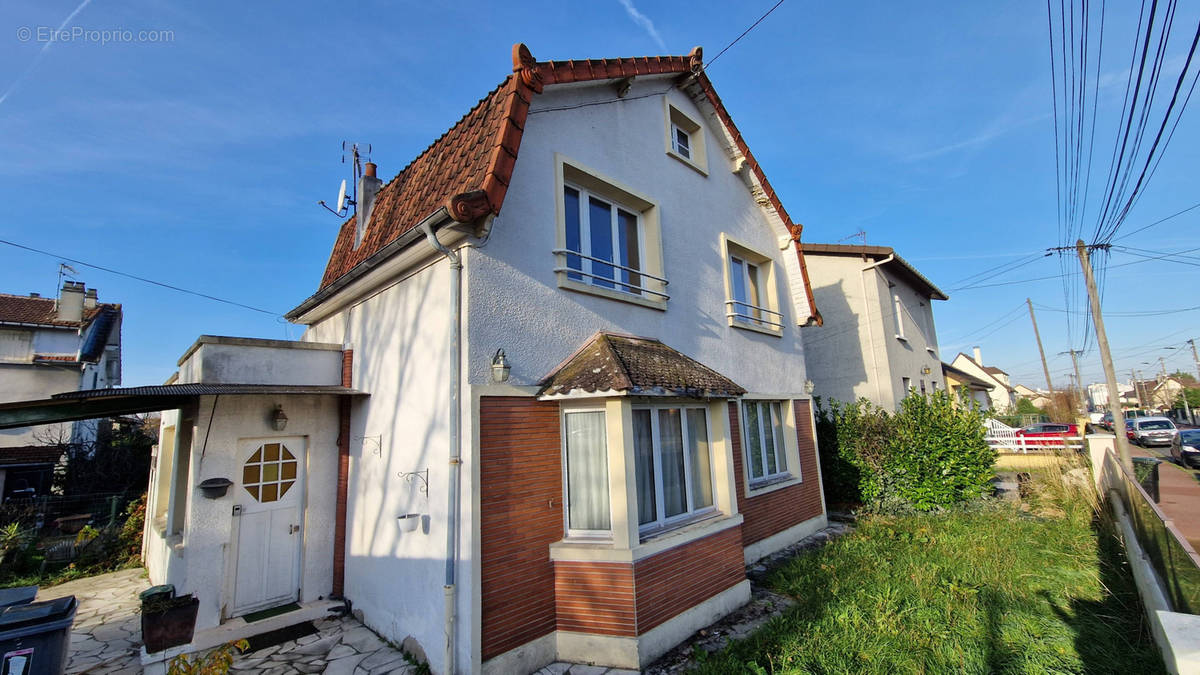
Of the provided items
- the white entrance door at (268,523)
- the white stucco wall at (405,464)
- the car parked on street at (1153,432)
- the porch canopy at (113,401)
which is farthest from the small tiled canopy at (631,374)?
the car parked on street at (1153,432)

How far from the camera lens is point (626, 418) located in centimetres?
545

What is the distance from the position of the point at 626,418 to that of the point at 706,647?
280 cm

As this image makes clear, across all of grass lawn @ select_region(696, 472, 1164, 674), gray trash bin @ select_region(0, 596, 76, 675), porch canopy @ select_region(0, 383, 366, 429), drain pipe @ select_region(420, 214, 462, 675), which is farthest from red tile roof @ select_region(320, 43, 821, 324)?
grass lawn @ select_region(696, 472, 1164, 674)

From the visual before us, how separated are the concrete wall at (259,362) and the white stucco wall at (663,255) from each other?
11.8ft

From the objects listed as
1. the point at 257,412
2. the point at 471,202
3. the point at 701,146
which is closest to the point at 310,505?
the point at 257,412

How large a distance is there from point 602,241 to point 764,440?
5.36 metres

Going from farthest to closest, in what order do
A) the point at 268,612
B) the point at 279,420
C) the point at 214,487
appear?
the point at 279,420
the point at 268,612
the point at 214,487

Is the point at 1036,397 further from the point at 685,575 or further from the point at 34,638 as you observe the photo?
the point at 34,638

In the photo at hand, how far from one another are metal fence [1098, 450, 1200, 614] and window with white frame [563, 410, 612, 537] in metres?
5.04

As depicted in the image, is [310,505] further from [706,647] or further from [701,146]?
[701,146]

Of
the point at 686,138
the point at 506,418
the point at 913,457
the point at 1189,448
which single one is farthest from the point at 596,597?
the point at 1189,448

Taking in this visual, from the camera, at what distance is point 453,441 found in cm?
495

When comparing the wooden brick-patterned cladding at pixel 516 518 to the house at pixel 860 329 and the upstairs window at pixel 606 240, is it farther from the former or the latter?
the house at pixel 860 329

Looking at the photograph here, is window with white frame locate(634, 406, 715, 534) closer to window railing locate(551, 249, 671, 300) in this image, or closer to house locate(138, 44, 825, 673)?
house locate(138, 44, 825, 673)
